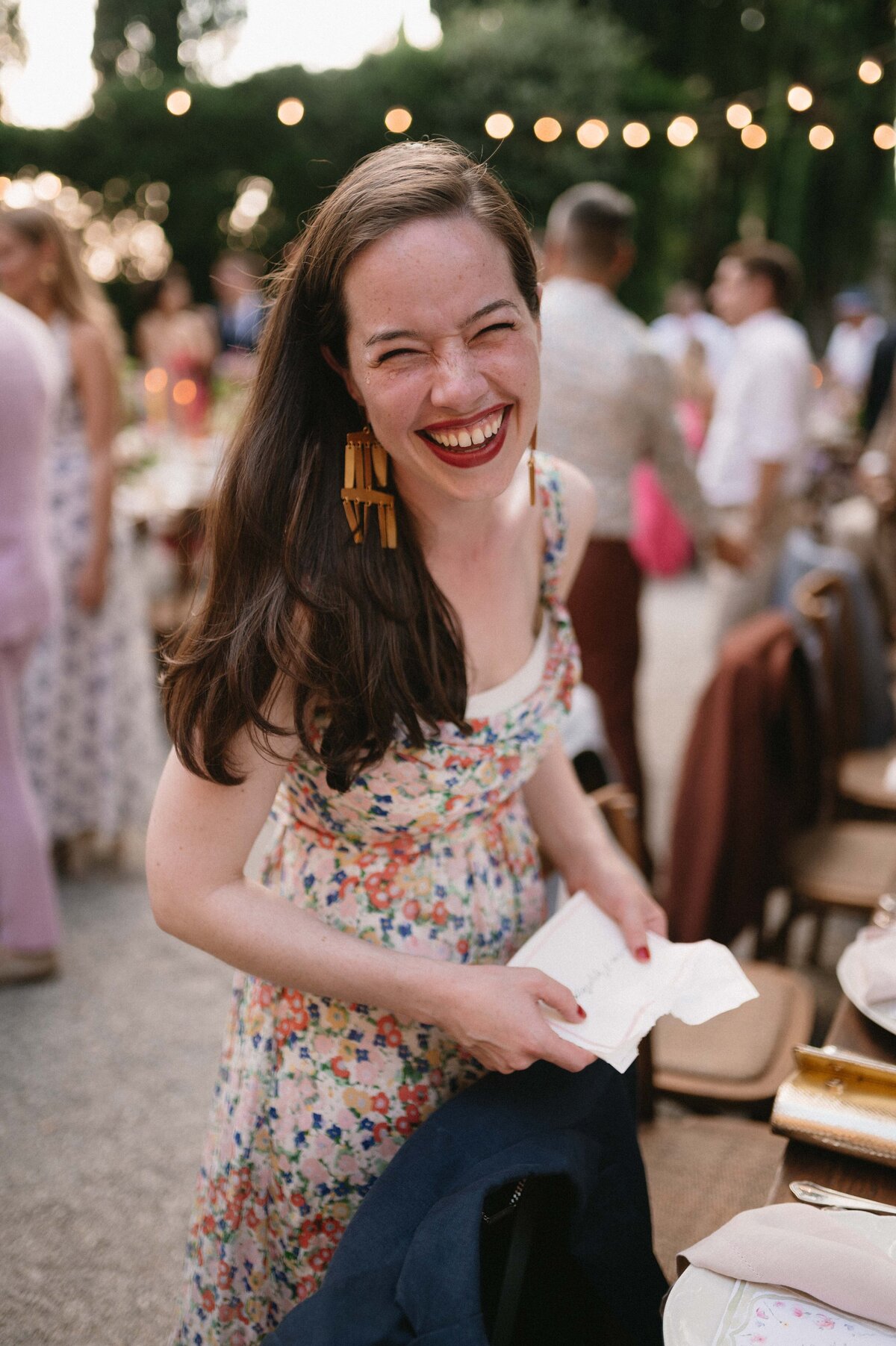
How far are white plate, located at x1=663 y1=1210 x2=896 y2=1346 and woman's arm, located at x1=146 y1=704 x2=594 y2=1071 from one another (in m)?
0.23

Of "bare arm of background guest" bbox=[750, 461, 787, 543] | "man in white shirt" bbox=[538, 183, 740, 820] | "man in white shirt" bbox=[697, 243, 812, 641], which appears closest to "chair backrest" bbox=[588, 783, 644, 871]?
"man in white shirt" bbox=[538, 183, 740, 820]

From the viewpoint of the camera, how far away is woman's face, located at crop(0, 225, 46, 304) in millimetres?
3125

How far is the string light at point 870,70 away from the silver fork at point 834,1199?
5191 millimetres

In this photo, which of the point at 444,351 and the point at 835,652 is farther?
the point at 835,652

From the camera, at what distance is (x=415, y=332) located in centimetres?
109

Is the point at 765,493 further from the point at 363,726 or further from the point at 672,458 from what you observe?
the point at 363,726

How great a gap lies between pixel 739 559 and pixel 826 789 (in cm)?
91

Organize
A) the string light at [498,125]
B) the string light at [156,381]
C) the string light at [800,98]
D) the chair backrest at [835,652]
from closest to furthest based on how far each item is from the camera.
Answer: the chair backrest at [835,652]
the string light at [498,125]
the string light at [800,98]
the string light at [156,381]

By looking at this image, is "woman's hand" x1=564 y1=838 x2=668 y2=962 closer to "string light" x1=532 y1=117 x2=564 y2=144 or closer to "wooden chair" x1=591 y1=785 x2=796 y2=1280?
"wooden chair" x1=591 y1=785 x2=796 y2=1280

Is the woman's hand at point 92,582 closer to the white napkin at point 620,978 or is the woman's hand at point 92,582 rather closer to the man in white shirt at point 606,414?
the man in white shirt at point 606,414

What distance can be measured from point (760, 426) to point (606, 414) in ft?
4.05

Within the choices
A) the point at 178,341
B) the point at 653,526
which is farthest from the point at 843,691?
the point at 178,341

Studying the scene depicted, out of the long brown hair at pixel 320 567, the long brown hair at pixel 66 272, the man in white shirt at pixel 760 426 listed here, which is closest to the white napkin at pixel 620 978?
the long brown hair at pixel 320 567

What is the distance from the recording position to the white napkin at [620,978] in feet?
3.76
